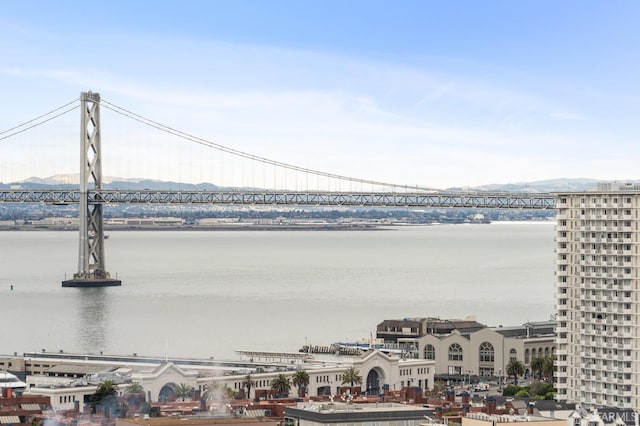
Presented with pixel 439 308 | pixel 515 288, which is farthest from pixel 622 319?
pixel 515 288

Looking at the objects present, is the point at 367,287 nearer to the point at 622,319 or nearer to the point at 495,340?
the point at 495,340

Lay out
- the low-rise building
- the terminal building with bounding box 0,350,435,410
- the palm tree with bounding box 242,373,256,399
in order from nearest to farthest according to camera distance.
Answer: the low-rise building, the terminal building with bounding box 0,350,435,410, the palm tree with bounding box 242,373,256,399

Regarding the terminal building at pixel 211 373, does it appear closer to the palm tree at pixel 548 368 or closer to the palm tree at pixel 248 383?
the palm tree at pixel 248 383

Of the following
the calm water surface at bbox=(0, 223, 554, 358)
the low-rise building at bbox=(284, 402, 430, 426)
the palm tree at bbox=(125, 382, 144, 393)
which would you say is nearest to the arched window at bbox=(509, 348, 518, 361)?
the calm water surface at bbox=(0, 223, 554, 358)

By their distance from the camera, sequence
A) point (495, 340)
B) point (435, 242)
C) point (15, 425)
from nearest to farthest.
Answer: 1. point (15, 425)
2. point (495, 340)
3. point (435, 242)

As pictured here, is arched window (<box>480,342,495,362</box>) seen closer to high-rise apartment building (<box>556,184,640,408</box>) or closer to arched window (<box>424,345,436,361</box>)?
arched window (<box>424,345,436,361</box>)

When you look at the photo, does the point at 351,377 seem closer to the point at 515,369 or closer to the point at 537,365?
the point at 537,365

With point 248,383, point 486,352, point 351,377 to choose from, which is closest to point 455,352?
point 486,352

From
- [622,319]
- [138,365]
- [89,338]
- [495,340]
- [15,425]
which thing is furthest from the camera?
[89,338]
